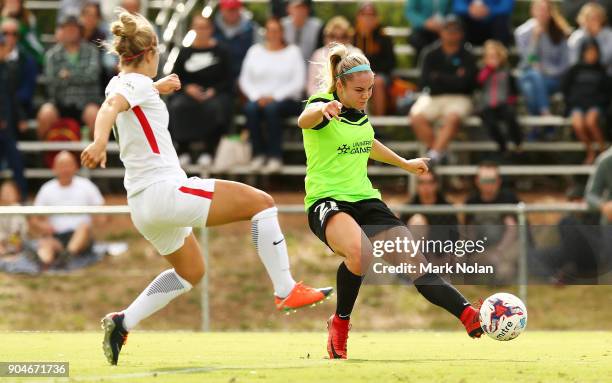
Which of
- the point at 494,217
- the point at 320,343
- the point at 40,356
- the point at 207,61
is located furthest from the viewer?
the point at 207,61

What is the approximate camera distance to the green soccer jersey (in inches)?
325

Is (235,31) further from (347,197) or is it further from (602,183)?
(347,197)

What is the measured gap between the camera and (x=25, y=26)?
17.2 metres

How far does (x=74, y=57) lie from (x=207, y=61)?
2.00 meters

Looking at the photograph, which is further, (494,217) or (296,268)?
(296,268)

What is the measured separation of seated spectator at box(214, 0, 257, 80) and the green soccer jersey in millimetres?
8064

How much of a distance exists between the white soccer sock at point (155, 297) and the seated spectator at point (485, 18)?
29.7 feet

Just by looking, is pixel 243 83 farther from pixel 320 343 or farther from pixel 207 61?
pixel 320 343

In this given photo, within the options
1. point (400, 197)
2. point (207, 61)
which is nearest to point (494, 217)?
point (400, 197)

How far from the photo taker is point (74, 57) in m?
16.5

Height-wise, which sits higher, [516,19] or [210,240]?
[516,19]

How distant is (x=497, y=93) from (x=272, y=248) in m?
A: 8.05

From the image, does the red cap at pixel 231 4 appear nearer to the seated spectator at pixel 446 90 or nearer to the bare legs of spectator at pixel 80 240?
the seated spectator at pixel 446 90

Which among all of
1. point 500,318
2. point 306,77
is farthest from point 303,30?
point 500,318
